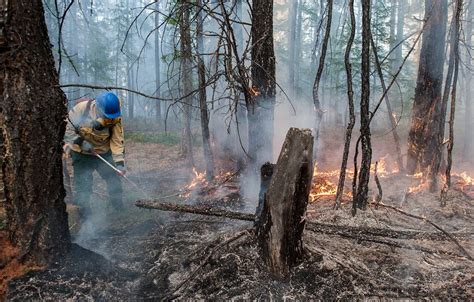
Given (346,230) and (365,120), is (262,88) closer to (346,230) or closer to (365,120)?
(365,120)

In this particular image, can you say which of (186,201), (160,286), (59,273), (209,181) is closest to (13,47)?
(59,273)

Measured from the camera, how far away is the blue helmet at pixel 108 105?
5.33 m

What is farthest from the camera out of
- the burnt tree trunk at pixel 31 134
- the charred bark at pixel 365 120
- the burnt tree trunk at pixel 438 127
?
the burnt tree trunk at pixel 438 127

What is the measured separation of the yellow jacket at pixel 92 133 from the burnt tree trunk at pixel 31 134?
94.6 inches

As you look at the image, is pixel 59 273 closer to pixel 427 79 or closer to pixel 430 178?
pixel 430 178

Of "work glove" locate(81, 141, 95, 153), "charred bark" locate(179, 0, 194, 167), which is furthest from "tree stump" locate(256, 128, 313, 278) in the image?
"work glove" locate(81, 141, 95, 153)

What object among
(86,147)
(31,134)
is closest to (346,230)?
(31,134)

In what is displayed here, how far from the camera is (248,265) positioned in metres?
3.21

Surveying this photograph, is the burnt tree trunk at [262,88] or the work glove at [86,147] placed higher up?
the burnt tree trunk at [262,88]

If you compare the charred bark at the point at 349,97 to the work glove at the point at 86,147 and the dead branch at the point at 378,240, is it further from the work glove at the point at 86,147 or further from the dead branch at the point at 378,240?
the work glove at the point at 86,147

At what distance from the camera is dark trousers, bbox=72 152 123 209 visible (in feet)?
19.0

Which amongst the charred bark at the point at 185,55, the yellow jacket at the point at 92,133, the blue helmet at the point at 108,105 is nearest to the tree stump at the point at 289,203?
the charred bark at the point at 185,55

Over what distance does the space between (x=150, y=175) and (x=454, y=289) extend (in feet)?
27.9

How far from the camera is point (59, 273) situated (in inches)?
121
